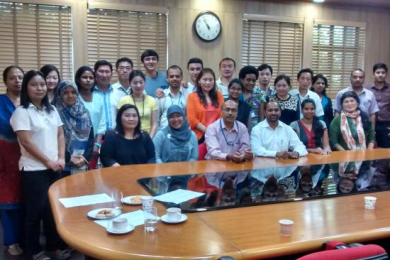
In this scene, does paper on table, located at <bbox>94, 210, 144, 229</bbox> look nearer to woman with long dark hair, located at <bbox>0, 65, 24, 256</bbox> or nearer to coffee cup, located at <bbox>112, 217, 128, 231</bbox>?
coffee cup, located at <bbox>112, 217, 128, 231</bbox>

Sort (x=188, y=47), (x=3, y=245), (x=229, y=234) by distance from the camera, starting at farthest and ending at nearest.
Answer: (x=188, y=47) < (x=3, y=245) < (x=229, y=234)

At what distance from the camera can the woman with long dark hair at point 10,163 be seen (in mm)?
2664

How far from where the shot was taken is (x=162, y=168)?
2680 mm

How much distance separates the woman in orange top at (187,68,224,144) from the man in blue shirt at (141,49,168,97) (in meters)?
0.54

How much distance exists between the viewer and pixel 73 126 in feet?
9.87

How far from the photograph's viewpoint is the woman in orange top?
3506mm

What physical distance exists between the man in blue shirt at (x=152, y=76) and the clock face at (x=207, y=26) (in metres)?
1.31

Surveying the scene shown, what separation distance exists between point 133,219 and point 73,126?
153 cm

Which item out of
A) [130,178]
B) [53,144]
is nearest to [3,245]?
[53,144]

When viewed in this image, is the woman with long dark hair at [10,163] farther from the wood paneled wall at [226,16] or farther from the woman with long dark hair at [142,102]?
the wood paneled wall at [226,16]

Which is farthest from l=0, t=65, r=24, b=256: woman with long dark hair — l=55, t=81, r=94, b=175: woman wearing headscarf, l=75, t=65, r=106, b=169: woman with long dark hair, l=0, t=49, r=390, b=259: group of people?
l=75, t=65, r=106, b=169: woman with long dark hair

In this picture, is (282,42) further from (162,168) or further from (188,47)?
(162,168)

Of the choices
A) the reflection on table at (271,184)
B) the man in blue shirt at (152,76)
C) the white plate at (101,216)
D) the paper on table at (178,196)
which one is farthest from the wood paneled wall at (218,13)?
the white plate at (101,216)

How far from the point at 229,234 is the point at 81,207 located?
71 cm
